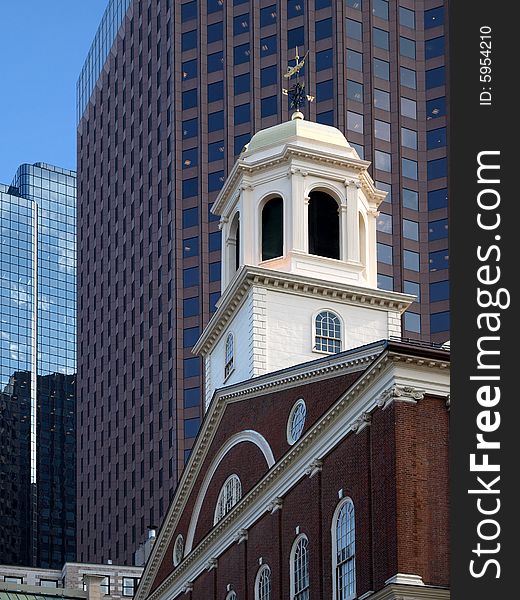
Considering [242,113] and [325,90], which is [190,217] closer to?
[242,113]

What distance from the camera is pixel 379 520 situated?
44750mm

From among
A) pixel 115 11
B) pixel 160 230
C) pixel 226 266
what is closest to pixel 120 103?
pixel 115 11

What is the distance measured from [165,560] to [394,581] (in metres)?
25.7

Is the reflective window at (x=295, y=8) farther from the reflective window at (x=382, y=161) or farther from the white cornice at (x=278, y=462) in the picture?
the white cornice at (x=278, y=462)

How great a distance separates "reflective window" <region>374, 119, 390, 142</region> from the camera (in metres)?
134

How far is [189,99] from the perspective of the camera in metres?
141

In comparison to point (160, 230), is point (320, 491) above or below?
below

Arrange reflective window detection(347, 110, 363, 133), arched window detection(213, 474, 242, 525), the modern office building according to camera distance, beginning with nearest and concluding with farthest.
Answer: arched window detection(213, 474, 242, 525)
the modern office building
reflective window detection(347, 110, 363, 133)

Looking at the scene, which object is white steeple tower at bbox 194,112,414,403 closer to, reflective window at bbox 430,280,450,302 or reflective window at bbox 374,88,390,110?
reflective window at bbox 430,280,450,302

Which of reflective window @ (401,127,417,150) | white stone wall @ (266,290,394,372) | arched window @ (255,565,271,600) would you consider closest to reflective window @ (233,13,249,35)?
reflective window @ (401,127,417,150)

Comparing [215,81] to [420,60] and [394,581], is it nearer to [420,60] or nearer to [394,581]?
[420,60]

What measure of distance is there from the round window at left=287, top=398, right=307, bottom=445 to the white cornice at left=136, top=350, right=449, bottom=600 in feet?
4.59

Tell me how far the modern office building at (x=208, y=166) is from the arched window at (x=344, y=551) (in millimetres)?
77465

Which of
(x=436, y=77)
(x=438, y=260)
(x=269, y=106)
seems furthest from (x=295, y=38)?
(x=438, y=260)
